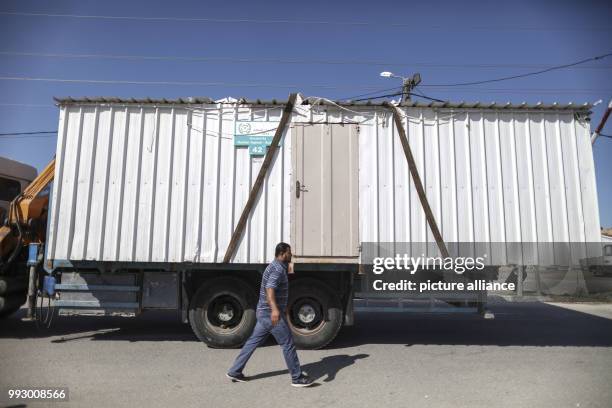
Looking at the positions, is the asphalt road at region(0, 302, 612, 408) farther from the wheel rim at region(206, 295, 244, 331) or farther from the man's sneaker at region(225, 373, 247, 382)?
the wheel rim at region(206, 295, 244, 331)

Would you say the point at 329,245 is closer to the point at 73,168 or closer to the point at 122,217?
the point at 122,217

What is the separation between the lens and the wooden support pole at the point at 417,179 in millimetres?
5996

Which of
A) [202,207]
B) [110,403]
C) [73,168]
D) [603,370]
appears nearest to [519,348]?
[603,370]

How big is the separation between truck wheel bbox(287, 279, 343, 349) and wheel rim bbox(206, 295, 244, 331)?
0.79m

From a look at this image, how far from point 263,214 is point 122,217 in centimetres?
210

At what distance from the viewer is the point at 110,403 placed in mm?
3969

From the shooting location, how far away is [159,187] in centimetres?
606

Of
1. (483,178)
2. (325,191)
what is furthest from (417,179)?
(325,191)

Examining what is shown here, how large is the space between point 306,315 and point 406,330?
8.38ft

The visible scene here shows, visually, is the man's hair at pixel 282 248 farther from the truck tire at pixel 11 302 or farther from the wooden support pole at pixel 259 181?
the truck tire at pixel 11 302

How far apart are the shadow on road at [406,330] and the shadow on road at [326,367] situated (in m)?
0.63

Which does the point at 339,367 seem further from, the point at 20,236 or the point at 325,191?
the point at 20,236

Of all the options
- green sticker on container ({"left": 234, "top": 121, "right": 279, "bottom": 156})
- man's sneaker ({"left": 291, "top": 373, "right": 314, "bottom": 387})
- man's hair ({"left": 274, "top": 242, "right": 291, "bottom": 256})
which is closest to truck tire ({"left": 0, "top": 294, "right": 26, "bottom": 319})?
green sticker on container ({"left": 234, "top": 121, "right": 279, "bottom": 156})

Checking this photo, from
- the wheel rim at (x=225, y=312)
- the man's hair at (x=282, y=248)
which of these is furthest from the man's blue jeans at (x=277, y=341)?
the wheel rim at (x=225, y=312)
